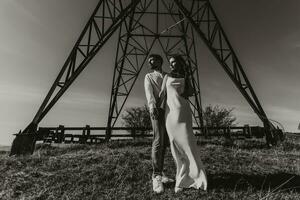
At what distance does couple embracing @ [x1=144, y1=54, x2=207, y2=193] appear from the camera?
3.94 m

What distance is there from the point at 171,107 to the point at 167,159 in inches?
85.1

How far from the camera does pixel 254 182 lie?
4.47 m

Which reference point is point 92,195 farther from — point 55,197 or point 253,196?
point 253,196

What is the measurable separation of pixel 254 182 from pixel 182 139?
1.57 metres

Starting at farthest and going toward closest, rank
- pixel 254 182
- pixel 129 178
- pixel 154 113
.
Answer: pixel 129 178 < pixel 254 182 < pixel 154 113

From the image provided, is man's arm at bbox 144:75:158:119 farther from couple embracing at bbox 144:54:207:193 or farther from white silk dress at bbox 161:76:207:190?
white silk dress at bbox 161:76:207:190

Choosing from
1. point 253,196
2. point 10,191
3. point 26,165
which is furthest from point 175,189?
point 26,165

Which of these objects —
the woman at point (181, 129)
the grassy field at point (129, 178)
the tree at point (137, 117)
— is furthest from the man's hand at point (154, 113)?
the tree at point (137, 117)

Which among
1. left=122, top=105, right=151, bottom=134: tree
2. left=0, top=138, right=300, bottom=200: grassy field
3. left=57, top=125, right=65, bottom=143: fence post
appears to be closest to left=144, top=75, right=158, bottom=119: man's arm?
left=0, top=138, right=300, bottom=200: grassy field

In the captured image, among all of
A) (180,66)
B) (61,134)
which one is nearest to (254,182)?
(180,66)

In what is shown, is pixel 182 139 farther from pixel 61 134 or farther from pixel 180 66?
pixel 61 134

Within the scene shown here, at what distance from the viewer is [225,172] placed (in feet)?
16.5

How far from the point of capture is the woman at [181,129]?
3916 millimetres

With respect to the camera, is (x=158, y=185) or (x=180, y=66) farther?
(x=180, y=66)
